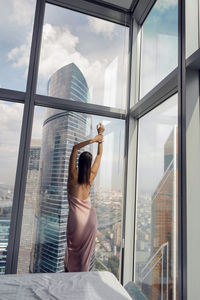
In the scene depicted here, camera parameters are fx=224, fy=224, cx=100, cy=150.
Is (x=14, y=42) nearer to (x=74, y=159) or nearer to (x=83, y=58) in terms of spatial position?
(x=83, y=58)

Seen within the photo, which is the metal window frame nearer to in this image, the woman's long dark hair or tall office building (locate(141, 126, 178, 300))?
tall office building (locate(141, 126, 178, 300))

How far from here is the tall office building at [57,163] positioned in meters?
1.96

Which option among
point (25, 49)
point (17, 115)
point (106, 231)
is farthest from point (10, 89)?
point (106, 231)

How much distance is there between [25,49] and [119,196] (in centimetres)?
168

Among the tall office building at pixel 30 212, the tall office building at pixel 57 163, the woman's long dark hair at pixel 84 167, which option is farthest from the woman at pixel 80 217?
the tall office building at pixel 30 212

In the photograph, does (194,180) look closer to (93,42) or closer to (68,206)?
(68,206)

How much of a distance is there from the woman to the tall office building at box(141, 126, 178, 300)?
507 mm

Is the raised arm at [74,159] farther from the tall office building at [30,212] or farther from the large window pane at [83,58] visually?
the large window pane at [83,58]

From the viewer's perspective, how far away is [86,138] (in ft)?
7.27

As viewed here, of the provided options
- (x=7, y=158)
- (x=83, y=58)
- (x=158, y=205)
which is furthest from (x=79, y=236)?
(x=83, y=58)

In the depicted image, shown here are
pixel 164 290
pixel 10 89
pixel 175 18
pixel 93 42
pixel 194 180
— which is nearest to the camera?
pixel 194 180

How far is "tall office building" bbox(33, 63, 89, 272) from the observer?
196cm

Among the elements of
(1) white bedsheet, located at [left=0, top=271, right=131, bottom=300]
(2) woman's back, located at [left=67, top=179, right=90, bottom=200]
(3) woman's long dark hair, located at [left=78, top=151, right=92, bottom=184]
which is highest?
(3) woman's long dark hair, located at [left=78, top=151, right=92, bottom=184]

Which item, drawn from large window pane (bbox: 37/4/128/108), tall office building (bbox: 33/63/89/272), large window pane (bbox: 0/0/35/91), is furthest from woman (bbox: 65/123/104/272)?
large window pane (bbox: 0/0/35/91)
